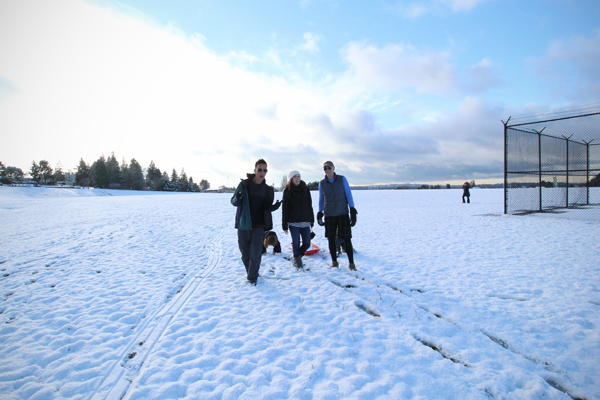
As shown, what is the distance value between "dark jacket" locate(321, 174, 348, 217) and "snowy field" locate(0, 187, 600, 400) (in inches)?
51.2

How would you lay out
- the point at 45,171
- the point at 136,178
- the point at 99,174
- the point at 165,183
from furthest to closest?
the point at 165,183, the point at 45,171, the point at 136,178, the point at 99,174

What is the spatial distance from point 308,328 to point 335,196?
8.83ft

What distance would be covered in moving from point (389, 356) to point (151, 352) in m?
2.57

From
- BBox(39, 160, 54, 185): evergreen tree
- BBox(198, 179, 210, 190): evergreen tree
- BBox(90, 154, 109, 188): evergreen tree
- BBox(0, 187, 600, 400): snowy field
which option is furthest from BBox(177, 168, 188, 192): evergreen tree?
BBox(0, 187, 600, 400): snowy field

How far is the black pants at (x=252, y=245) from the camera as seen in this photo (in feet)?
15.6

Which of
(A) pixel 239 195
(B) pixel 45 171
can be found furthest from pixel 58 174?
(A) pixel 239 195

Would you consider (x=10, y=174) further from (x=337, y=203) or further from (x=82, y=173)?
(x=337, y=203)

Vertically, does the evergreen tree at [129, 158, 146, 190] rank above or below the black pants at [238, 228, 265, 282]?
above

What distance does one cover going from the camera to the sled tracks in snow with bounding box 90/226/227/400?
235cm

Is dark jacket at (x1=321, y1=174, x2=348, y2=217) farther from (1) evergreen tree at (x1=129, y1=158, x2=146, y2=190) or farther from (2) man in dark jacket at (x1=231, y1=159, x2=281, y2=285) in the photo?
(1) evergreen tree at (x1=129, y1=158, x2=146, y2=190)

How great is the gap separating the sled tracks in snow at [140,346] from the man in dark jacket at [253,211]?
49.0 inches

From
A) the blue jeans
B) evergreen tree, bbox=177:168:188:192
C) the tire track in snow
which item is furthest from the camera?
evergreen tree, bbox=177:168:188:192

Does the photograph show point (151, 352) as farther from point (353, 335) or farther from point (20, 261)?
point (20, 261)

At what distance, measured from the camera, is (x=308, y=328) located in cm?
330
